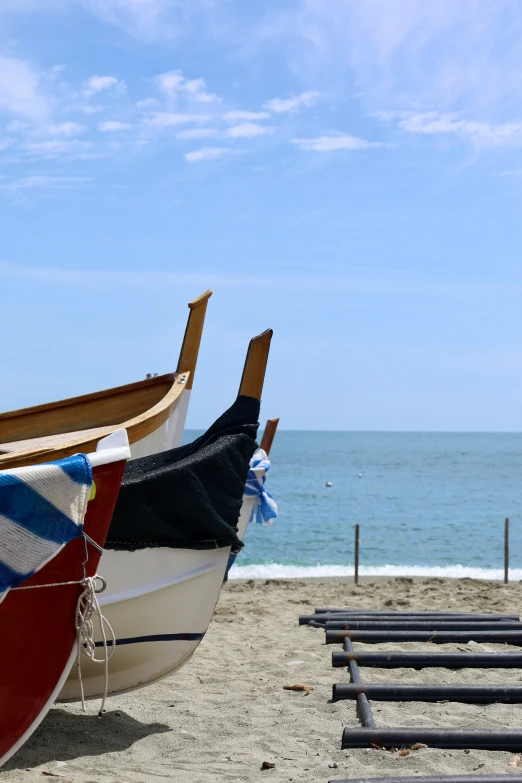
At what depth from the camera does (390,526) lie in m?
34.4

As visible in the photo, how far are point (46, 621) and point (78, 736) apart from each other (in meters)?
1.95

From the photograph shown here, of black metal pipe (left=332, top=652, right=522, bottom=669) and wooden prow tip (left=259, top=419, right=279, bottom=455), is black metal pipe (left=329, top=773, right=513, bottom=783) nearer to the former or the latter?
black metal pipe (left=332, top=652, right=522, bottom=669)

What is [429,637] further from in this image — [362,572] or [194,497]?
[362,572]

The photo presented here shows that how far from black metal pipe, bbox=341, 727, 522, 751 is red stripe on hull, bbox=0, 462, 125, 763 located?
1916mm

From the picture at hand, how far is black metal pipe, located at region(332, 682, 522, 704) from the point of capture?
555 centimetres

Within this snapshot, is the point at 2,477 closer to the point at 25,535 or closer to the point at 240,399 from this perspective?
the point at 25,535

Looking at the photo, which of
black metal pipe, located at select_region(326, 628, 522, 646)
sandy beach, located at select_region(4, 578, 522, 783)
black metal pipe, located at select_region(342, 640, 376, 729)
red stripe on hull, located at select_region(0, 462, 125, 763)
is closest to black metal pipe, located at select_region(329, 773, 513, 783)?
sandy beach, located at select_region(4, 578, 522, 783)

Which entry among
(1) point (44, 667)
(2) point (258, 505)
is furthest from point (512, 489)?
(1) point (44, 667)

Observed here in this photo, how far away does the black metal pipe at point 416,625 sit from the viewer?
26.3 feet

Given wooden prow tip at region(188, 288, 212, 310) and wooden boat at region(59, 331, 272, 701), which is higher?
wooden prow tip at region(188, 288, 212, 310)

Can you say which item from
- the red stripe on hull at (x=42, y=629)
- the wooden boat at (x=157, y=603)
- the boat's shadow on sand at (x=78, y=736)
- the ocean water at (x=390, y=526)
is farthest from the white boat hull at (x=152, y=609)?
the ocean water at (x=390, y=526)

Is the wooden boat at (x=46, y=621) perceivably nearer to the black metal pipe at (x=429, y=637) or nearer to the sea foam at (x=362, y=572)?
the black metal pipe at (x=429, y=637)

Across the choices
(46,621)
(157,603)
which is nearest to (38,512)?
(46,621)

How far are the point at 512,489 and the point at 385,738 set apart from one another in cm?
5457
